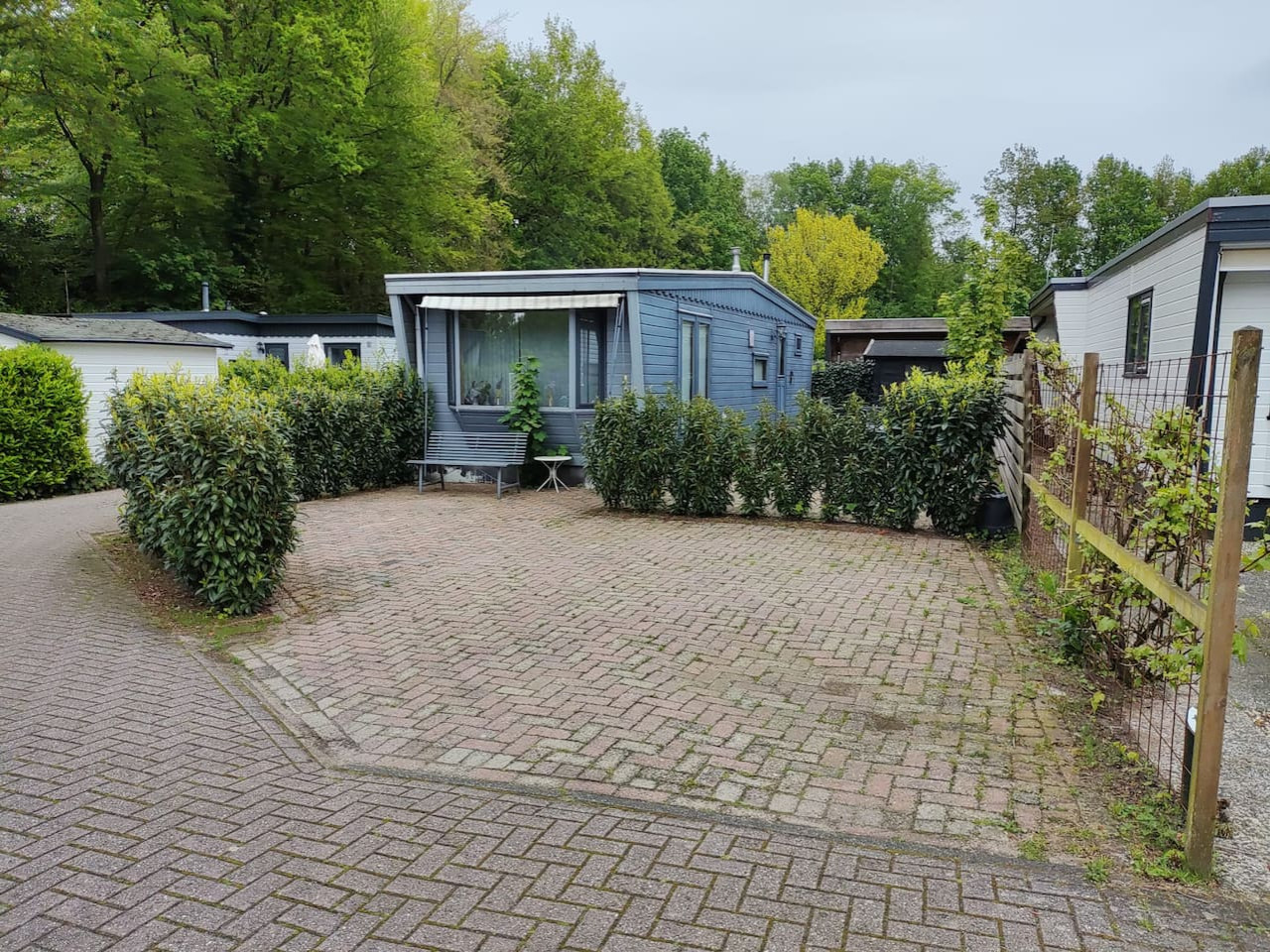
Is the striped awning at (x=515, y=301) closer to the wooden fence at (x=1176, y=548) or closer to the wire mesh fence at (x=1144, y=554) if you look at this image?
the wooden fence at (x=1176, y=548)

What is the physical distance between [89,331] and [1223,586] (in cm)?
1535

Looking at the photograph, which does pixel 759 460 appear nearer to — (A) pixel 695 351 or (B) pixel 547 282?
(B) pixel 547 282

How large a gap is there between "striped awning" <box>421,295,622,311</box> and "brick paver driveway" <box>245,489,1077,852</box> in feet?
15.6

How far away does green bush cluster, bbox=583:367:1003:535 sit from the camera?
29.1 feet

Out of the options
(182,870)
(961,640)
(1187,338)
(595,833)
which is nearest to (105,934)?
(182,870)

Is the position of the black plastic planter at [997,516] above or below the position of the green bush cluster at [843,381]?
below

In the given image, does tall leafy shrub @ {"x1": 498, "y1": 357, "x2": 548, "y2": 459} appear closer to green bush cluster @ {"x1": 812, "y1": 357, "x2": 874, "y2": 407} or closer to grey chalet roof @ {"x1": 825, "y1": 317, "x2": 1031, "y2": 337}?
green bush cluster @ {"x1": 812, "y1": 357, "x2": 874, "y2": 407}

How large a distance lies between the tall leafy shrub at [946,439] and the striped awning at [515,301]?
4.67 metres

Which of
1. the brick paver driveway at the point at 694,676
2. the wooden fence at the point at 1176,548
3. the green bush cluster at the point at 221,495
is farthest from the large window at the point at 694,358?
the green bush cluster at the point at 221,495

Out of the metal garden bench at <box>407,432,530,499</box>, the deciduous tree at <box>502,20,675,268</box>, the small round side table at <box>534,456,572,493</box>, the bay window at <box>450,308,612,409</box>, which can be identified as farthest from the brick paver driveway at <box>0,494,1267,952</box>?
the deciduous tree at <box>502,20,675,268</box>

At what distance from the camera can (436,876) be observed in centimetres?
293

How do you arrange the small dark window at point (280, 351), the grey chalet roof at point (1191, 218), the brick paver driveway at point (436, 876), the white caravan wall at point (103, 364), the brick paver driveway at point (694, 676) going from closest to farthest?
the brick paver driveway at point (436, 876) < the brick paver driveway at point (694, 676) < the grey chalet roof at point (1191, 218) < the white caravan wall at point (103, 364) < the small dark window at point (280, 351)

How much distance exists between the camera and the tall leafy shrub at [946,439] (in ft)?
28.9

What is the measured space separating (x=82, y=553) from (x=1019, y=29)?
17.1m
